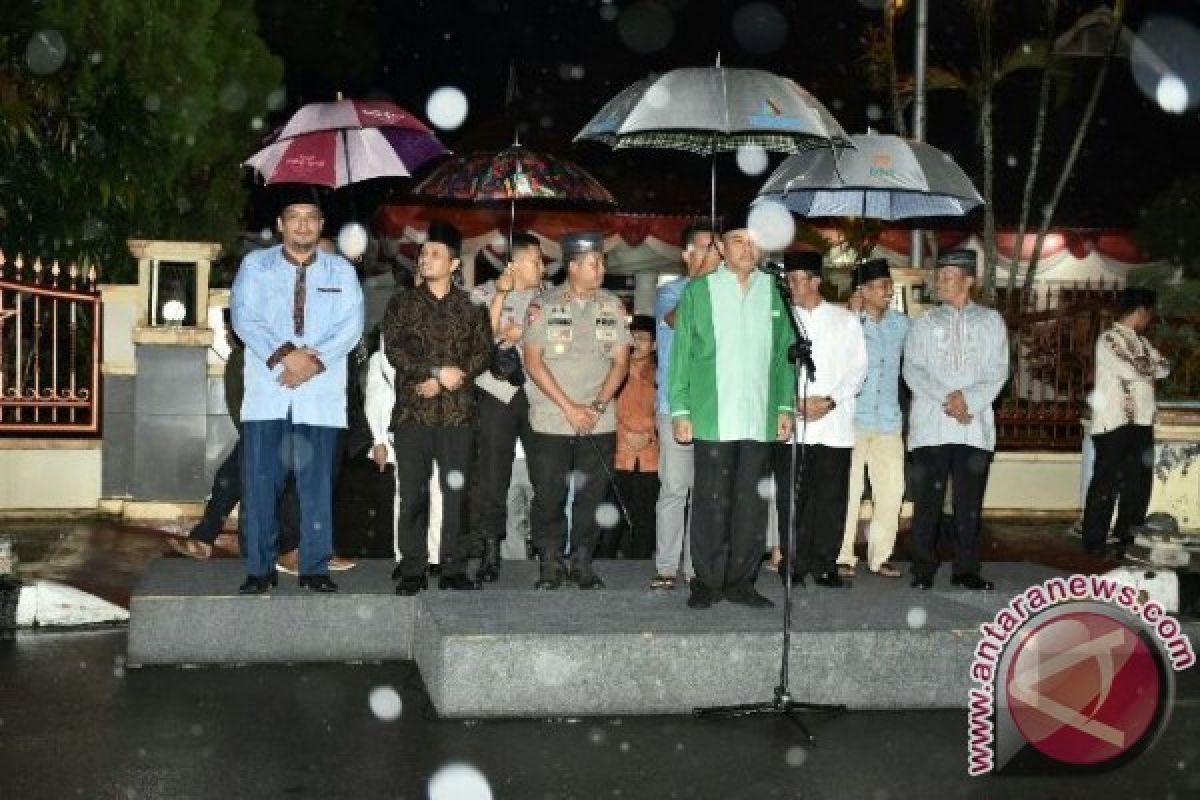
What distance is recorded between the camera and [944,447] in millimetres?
8750

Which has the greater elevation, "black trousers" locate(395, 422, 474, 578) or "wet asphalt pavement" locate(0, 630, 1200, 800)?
"black trousers" locate(395, 422, 474, 578)

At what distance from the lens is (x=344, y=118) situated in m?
9.30

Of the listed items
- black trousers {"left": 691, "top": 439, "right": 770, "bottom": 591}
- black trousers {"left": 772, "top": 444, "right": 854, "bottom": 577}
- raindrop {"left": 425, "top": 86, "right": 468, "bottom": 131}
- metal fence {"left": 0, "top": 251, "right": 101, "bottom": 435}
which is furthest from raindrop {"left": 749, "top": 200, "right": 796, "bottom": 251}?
raindrop {"left": 425, "top": 86, "right": 468, "bottom": 131}

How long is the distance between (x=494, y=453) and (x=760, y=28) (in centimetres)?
2192

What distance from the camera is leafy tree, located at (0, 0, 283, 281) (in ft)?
Answer: 46.9

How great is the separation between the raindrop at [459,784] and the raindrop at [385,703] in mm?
781

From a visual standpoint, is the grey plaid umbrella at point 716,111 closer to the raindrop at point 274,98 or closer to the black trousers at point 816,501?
the black trousers at point 816,501

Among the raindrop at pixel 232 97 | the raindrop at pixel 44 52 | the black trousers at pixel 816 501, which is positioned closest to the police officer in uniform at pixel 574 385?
the black trousers at pixel 816 501

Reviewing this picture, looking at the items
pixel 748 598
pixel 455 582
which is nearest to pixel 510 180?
pixel 455 582

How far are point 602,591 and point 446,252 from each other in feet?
6.14

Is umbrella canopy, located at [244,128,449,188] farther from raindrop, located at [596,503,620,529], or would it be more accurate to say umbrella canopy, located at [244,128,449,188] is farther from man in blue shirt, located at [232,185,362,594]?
raindrop, located at [596,503,620,529]

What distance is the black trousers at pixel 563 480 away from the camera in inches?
317

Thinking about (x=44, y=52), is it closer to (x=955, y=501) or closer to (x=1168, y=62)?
(x=955, y=501)

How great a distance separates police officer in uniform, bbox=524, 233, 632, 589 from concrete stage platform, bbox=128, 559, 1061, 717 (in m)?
0.47
